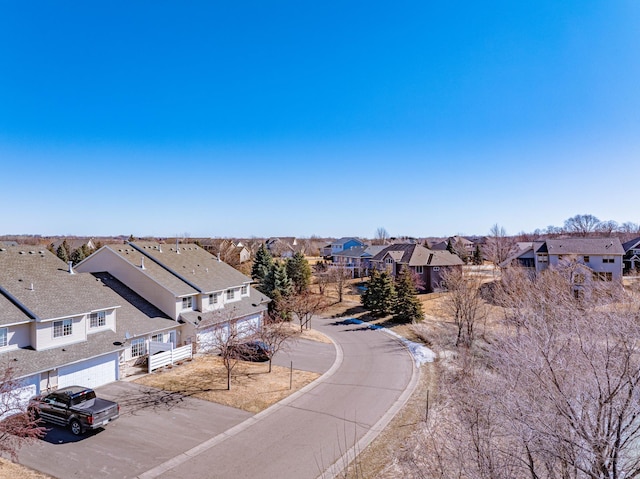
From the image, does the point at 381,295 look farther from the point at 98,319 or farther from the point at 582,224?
the point at 582,224

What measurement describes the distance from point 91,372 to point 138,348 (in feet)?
12.5

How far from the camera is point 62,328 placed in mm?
19719

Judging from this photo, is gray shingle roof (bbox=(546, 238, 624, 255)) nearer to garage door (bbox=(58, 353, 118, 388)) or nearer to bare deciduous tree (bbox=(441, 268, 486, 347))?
bare deciduous tree (bbox=(441, 268, 486, 347))

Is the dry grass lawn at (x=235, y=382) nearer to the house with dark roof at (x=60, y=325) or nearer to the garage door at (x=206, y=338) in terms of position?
the garage door at (x=206, y=338)

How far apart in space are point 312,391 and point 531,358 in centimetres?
1288

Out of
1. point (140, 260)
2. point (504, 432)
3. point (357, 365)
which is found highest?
point (140, 260)

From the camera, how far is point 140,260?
98.7 ft

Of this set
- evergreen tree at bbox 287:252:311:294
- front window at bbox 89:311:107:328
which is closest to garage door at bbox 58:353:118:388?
front window at bbox 89:311:107:328

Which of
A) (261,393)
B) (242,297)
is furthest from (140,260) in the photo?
(261,393)

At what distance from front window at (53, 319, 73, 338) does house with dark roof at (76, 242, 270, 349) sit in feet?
24.2

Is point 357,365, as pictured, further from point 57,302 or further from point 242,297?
point 57,302

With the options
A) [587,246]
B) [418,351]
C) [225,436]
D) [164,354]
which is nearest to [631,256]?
[587,246]

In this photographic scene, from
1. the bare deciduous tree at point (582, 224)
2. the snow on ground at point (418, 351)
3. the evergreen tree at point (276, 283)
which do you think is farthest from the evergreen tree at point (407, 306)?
the bare deciduous tree at point (582, 224)

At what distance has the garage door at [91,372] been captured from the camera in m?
19.0
